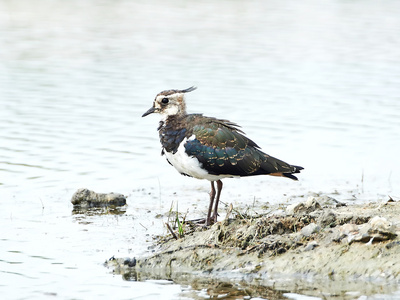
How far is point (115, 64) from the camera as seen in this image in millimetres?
24016

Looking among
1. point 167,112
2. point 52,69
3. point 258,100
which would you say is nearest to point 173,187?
point 167,112

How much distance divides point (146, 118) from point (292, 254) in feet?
33.2

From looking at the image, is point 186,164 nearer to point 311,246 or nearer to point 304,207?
point 304,207

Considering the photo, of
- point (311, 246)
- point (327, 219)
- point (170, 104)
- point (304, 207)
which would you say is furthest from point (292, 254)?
point (170, 104)

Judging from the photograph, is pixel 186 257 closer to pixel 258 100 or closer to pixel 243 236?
pixel 243 236

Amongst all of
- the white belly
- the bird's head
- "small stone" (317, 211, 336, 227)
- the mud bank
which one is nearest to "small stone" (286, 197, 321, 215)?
the mud bank

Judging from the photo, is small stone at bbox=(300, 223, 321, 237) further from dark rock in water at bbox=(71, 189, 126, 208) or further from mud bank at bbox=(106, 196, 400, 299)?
dark rock in water at bbox=(71, 189, 126, 208)

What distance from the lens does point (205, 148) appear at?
32.7 feet

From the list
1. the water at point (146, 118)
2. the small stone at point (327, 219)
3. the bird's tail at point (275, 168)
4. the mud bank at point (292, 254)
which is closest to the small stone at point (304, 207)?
the mud bank at point (292, 254)

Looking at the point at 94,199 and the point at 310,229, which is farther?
the point at 94,199

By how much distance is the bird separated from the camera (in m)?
9.97

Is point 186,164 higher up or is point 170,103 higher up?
point 170,103

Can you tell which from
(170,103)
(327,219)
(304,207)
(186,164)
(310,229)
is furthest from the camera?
(170,103)

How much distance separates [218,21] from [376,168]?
20.7 metres
